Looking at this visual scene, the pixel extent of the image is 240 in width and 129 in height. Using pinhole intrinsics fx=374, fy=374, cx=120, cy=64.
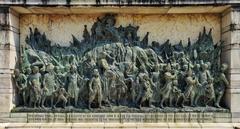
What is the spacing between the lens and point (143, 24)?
34.7 feet

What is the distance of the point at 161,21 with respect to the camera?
1057 centimetres

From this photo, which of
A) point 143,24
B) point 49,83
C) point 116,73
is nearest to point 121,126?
point 116,73

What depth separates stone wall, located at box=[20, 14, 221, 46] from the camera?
1052 centimetres

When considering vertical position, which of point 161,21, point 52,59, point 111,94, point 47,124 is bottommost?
point 47,124

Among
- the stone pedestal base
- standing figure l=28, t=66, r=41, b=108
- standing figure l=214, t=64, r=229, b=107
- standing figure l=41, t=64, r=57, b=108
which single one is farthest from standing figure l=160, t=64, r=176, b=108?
standing figure l=28, t=66, r=41, b=108

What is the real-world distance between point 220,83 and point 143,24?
268cm

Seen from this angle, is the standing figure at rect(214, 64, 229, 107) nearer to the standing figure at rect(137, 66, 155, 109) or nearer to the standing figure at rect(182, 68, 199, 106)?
the standing figure at rect(182, 68, 199, 106)

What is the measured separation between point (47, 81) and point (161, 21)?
11.7 feet

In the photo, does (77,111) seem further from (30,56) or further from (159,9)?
(159,9)

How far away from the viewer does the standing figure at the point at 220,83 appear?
33.3 ft

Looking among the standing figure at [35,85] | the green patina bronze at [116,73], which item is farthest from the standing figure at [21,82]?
the standing figure at [35,85]

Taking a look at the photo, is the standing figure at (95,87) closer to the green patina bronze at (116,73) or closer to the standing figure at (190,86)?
the green patina bronze at (116,73)

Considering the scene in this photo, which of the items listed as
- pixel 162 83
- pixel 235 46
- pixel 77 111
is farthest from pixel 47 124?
pixel 235 46

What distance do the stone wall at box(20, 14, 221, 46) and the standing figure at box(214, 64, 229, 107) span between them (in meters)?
0.93
